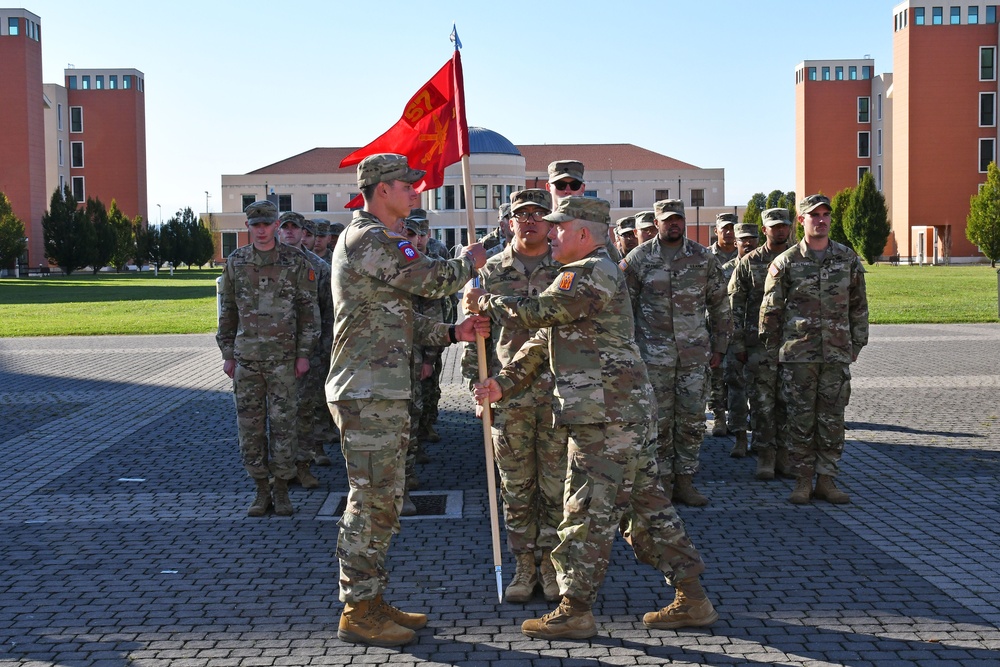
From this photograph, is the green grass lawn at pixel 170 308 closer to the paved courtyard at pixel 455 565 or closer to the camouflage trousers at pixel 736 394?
the paved courtyard at pixel 455 565

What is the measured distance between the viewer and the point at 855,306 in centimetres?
866

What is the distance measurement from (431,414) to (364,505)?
6.20 meters

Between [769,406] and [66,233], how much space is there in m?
78.3

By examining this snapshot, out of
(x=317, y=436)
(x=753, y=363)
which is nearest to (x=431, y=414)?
(x=317, y=436)

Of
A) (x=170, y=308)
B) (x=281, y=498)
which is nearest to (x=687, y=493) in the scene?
(x=281, y=498)

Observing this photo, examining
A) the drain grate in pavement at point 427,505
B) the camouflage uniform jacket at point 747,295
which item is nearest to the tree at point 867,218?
the camouflage uniform jacket at point 747,295

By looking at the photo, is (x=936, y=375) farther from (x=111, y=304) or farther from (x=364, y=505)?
(x=111, y=304)

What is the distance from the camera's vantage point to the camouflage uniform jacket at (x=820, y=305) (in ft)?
27.8

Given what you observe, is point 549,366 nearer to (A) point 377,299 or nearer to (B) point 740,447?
(A) point 377,299

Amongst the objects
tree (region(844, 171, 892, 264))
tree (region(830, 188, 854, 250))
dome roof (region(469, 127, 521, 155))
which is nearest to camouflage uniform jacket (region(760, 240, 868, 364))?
tree (region(844, 171, 892, 264))

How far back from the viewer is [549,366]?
6043 millimetres

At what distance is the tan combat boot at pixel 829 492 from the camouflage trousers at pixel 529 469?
3021 mm

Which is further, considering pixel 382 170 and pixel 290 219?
pixel 290 219

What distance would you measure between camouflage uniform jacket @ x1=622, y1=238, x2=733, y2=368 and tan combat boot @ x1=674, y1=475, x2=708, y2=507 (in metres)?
0.93
